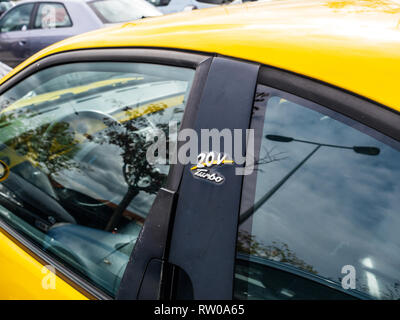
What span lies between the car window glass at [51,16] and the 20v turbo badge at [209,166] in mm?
6075

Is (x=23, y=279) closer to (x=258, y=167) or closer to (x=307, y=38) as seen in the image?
(x=258, y=167)

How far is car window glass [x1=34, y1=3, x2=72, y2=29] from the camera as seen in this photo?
6492 millimetres

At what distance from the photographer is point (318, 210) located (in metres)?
0.95

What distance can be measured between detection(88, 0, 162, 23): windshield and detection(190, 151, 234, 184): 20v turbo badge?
5.57m

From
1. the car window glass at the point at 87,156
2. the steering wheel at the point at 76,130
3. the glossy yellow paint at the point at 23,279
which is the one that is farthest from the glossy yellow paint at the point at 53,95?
the glossy yellow paint at the point at 23,279

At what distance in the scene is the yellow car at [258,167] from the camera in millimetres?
916

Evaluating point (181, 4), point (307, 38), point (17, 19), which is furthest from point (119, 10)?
point (307, 38)

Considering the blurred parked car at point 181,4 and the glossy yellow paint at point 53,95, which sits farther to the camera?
the blurred parked car at point 181,4

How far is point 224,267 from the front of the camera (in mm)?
962

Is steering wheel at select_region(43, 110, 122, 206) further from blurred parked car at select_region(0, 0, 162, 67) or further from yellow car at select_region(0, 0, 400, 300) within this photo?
blurred parked car at select_region(0, 0, 162, 67)

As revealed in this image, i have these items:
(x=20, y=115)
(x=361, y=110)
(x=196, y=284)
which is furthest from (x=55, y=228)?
(x=361, y=110)

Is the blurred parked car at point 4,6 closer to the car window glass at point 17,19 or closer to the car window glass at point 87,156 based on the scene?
the car window glass at point 17,19

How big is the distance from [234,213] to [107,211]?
0.67 m

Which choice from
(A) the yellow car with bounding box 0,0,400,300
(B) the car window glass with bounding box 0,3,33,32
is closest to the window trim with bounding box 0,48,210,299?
(A) the yellow car with bounding box 0,0,400,300
